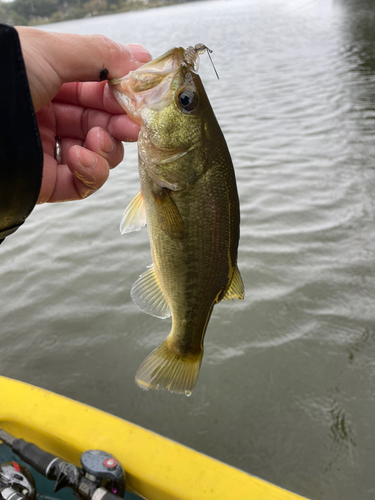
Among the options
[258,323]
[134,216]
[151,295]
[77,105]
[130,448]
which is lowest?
[258,323]

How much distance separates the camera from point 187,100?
63.1 inches

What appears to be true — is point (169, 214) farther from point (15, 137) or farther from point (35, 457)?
point (35, 457)

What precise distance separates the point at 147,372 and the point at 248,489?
0.88 m

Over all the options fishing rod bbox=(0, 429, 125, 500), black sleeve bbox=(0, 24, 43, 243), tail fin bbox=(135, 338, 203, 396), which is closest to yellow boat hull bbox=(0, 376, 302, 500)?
fishing rod bbox=(0, 429, 125, 500)

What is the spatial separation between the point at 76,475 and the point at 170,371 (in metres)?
0.88

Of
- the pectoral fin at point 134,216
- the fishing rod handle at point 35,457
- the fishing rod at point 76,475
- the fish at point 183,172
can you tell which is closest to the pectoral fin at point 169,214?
the fish at point 183,172

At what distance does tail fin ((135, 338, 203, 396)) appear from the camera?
188cm

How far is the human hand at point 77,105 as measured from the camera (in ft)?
5.02

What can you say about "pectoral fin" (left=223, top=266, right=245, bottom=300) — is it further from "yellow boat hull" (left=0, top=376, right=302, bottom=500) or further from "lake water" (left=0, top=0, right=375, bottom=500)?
"lake water" (left=0, top=0, right=375, bottom=500)

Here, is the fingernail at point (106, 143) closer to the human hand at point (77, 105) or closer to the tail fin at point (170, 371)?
the human hand at point (77, 105)

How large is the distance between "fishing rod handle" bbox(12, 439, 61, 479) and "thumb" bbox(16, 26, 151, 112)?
1.85m

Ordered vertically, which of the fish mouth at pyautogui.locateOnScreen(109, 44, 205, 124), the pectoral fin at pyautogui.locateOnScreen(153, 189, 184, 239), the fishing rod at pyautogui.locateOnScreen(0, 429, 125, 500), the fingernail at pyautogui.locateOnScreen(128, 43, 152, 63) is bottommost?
the fishing rod at pyautogui.locateOnScreen(0, 429, 125, 500)

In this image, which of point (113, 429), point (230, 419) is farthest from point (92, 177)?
point (230, 419)

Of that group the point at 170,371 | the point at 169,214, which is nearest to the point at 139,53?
the point at 169,214
